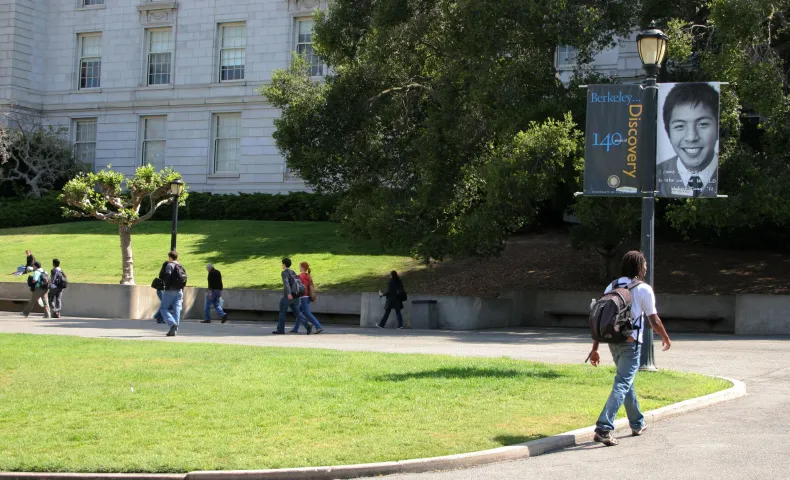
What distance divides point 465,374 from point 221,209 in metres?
33.5

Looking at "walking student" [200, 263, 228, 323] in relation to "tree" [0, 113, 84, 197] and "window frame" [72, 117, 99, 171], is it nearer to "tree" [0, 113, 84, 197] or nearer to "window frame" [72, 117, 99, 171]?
"tree" [0, 113, 84, 197]

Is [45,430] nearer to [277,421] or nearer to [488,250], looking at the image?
[277,421]

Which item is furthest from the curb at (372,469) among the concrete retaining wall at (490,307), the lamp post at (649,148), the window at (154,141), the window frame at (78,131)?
the window frame at (78,131)

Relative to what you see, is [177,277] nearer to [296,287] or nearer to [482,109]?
[296,287]

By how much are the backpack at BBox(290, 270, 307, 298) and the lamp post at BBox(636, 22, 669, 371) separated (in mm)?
9322

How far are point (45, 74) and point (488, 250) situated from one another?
116 ft

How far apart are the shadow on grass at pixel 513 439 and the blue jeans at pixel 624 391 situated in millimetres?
596

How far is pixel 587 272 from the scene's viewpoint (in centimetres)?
2941

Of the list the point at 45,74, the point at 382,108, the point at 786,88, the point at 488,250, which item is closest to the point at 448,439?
the point at 488,250

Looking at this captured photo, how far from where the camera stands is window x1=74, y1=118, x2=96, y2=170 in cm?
5128

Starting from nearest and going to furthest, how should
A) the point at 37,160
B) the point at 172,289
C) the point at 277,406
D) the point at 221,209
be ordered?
the point at 277,406, the point at 172,289, the point at 221,209, the point at 37,160

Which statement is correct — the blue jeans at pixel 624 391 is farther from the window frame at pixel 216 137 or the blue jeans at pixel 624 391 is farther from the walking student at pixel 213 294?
the window frame at pixel 216 137

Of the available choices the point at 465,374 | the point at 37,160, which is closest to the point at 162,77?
the point at 37,160

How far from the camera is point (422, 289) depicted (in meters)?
29.0
